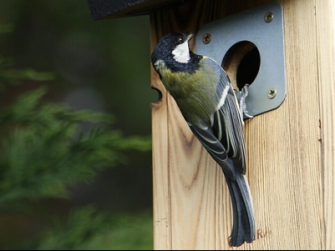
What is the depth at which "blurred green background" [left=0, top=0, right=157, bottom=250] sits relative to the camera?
2.29 m

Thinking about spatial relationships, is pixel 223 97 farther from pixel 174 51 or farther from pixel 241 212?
pixel 241 212

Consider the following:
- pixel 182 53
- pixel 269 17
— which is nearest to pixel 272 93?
pixel 269 17

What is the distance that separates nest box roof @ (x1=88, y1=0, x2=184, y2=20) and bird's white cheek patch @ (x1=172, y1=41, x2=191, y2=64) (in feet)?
0.57

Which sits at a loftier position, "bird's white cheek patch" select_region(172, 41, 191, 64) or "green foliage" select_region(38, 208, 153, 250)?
"bird's white cheek patch" select_region(172, 41, 191, 64)

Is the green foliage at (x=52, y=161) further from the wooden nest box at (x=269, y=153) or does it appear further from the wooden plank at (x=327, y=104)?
the wooden plank at (x=327, y=104)

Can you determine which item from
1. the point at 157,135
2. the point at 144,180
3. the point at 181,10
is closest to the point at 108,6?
the point at 181,10

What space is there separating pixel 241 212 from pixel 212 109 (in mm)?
321

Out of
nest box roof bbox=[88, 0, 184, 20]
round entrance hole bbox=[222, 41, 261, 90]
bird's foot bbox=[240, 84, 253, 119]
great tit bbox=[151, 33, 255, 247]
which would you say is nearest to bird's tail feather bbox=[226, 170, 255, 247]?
great tit bbox=[151, 33, 255, 247]

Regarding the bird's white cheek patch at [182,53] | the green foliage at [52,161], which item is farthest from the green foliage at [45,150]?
the bird's white cheek patch at [182,53]

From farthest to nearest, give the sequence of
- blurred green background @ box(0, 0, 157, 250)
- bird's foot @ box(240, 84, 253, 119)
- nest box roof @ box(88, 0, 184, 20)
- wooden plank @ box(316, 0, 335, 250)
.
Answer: nest box roof @ box(88, 0, 184, 20) < bird's foot @ box(240, 84, 253, 119) < blurred green background @ box(0, 0, 157, 250) < wooden plank @ box(316, 0, 335, 250)

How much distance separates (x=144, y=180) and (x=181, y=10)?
1672mm

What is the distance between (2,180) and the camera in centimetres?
223

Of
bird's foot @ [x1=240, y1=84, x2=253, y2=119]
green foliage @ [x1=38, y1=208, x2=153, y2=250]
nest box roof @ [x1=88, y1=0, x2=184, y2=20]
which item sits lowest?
green foliage @ [x1=38, y1=208, x2=153, y2=250]

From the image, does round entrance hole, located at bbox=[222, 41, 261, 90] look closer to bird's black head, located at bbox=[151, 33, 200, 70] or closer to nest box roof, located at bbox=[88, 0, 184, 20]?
bird's black head, located at bbox=[151, 33, 200, 70]
